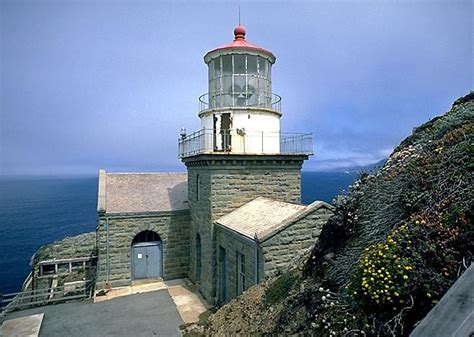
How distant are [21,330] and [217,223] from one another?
25.4ft

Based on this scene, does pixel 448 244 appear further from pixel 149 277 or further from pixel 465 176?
pixel 149 277

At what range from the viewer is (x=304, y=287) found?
6.41 metres

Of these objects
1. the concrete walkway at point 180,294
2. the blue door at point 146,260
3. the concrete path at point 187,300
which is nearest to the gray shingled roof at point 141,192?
the blue door at point 146,260

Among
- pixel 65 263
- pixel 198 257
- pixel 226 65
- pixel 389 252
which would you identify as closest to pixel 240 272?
pixel 198 257

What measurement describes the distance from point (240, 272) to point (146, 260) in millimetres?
7396

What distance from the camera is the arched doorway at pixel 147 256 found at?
17.1m

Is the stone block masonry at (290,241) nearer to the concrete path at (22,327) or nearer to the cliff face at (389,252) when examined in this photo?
the cliff face at (389,252)

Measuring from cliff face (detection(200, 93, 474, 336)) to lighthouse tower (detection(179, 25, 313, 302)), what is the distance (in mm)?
5756

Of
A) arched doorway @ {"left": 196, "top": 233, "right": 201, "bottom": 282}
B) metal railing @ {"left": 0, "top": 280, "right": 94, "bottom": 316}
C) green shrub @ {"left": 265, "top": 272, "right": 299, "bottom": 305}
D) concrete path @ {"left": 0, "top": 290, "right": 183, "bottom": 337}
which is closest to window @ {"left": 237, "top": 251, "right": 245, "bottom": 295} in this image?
concrete path @ {"left": 0, "top": 290, "right": 183, "bottom": 337}

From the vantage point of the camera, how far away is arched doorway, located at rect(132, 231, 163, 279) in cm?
1712

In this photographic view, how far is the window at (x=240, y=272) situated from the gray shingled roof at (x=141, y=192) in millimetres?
6702

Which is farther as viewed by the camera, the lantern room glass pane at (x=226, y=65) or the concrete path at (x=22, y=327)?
the lantern room glass pane at (x=226, y=65)

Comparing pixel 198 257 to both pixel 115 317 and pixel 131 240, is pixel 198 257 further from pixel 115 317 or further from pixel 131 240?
pixel 115 317

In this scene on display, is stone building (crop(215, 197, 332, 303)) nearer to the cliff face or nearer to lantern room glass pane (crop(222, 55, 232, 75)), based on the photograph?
the cliff face
